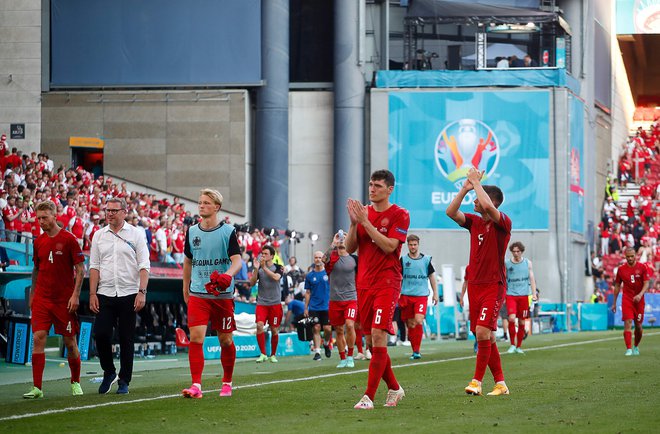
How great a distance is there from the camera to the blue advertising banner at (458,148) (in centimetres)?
5031

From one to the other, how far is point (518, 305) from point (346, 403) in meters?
12.8

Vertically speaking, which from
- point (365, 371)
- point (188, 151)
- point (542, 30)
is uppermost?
point (542, 30)

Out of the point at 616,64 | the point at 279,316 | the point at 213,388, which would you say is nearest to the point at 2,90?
the point at 279,316

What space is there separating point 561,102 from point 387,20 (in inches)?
307

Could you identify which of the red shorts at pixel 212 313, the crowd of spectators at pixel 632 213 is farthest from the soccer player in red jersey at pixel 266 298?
the crowd of spectators at pixel 632 213

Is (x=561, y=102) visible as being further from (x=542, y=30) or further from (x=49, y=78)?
(x=49, y=78)

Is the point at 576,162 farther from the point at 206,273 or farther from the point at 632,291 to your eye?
the point at 206,273

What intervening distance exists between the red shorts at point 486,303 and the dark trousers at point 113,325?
151 inches

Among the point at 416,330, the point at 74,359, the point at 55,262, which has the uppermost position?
the point at 55,262

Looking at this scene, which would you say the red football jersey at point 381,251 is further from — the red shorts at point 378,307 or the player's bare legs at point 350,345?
the player's bare legs at point 350,345

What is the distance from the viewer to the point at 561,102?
50938mm

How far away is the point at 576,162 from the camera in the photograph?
5334 cm

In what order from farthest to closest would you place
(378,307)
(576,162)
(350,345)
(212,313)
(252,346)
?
(576,162), (252,346), (350,345), (212,313), (378,307)

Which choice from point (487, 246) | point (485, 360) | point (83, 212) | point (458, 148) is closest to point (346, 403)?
point (485, 360)
